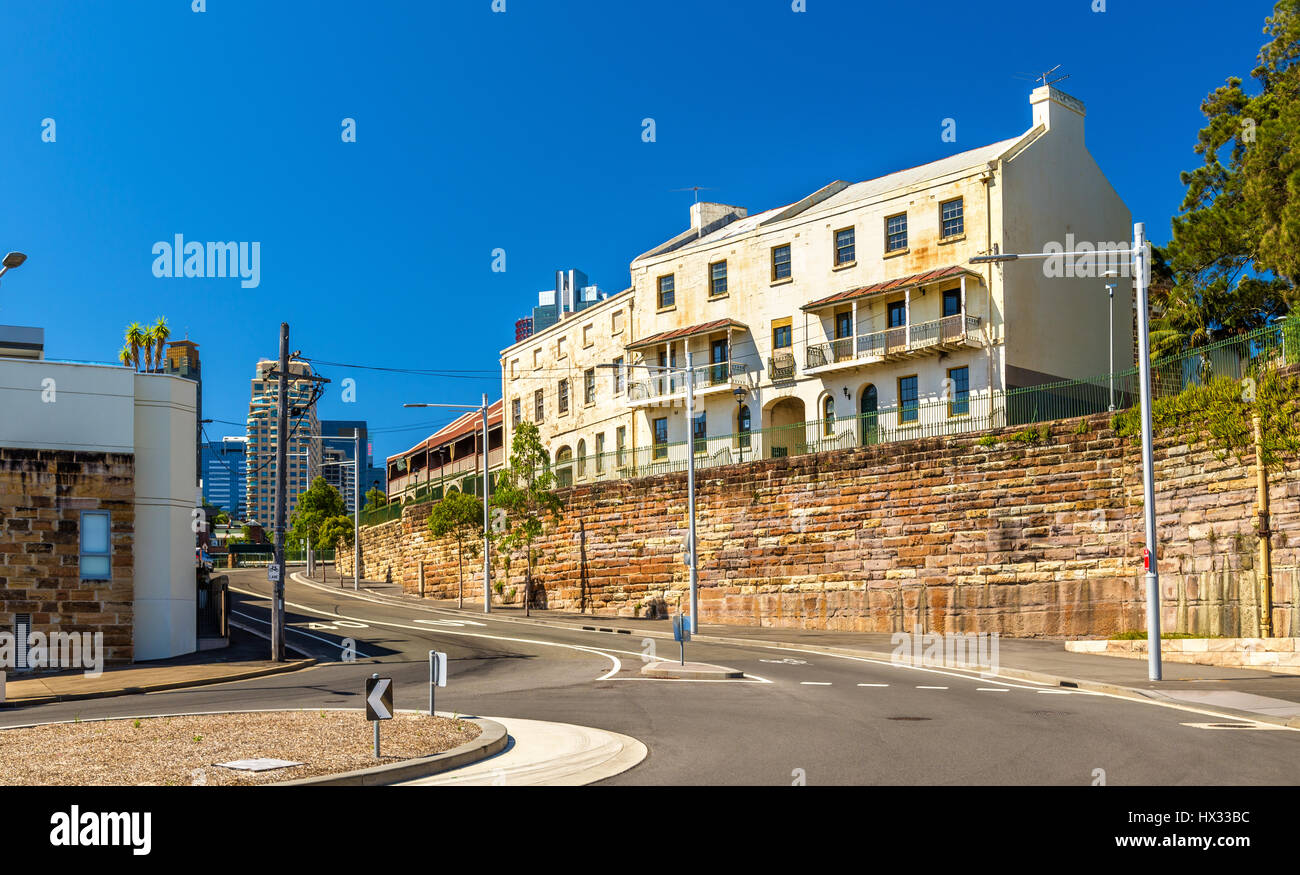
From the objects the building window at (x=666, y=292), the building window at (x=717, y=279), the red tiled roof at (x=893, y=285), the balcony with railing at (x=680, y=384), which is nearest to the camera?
the red tiled roof at (x=893, y=285)

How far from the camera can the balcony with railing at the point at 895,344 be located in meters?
40.5

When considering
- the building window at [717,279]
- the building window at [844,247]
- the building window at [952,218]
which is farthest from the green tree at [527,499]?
the building window at [952,218]

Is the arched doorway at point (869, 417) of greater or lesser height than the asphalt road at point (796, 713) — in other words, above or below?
above

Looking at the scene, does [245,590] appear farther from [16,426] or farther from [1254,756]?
[1254,756]

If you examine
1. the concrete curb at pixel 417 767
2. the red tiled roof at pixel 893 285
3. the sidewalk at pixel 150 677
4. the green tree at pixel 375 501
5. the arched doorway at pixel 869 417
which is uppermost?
the red tiled roof at pixel 893 285

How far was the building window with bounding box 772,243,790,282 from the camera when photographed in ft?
155

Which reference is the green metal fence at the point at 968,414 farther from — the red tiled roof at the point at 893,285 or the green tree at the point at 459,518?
the green tree at the point at 459,518

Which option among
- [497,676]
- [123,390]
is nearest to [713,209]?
[123,390]

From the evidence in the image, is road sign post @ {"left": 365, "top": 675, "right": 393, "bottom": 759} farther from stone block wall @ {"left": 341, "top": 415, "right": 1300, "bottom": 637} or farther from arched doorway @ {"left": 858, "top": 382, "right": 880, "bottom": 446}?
arched doorway @ {"left": 858, "top": 382, "right": 880, "bottom": 446}

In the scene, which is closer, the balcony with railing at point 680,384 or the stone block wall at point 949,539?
the stone block wall at point 949,539

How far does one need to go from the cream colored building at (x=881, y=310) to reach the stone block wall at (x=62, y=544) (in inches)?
613

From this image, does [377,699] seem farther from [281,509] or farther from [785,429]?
[785,429]

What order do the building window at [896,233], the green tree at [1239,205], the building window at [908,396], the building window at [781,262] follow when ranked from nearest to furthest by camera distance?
the green tree at [1239,205], the building window at [908,396], the building window at [896,233], the building window at [781,262]

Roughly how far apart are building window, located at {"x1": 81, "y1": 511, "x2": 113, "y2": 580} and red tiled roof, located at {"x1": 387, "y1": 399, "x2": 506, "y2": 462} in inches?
1559
